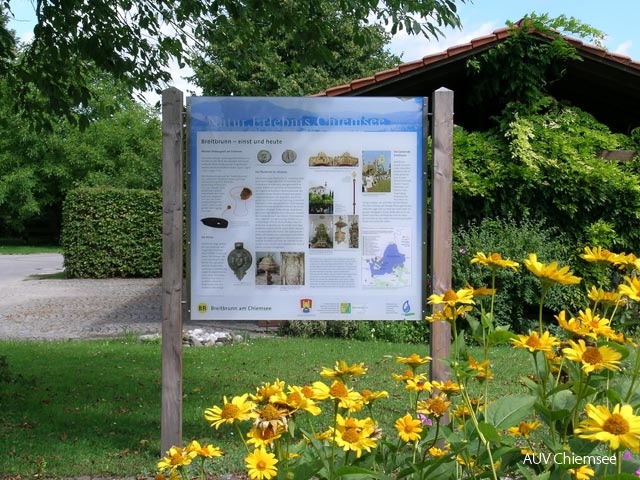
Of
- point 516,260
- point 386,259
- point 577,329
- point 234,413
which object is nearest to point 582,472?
point 577,329

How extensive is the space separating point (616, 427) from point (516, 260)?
8.12m

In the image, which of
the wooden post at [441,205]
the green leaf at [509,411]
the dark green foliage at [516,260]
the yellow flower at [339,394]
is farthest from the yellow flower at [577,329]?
the dark green foliage at [516,260]

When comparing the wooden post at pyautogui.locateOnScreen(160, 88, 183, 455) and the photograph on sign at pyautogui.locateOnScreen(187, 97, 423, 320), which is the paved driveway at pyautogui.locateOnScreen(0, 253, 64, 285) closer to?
the wooden post at pyautogui.locateOnScreen(160, 88, 183, 455)

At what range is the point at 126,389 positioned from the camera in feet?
21.8

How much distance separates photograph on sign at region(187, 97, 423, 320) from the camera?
4.19 m

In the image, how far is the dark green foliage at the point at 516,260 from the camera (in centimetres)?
938

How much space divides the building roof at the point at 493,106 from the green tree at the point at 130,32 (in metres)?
2.65

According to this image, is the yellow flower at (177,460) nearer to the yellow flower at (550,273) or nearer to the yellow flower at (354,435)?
the yellow flower at (354,435)

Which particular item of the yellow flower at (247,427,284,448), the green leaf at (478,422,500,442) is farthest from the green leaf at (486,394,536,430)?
the yellow flower at (247,427,284,448)

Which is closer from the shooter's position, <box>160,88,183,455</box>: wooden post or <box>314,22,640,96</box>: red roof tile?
<box>160,88,183,455</box>: wooden post

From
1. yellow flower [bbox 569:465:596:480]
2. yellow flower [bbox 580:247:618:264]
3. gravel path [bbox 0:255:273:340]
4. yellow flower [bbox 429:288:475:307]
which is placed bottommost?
gravel path [bbox 0:255:273:340]

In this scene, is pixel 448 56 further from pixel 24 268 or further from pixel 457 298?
pixel 24 268

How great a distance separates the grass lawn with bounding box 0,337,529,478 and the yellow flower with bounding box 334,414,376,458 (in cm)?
272

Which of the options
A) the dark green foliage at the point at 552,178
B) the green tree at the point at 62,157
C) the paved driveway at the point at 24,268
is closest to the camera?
the dark green foliage at the point at 552,178
